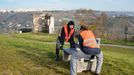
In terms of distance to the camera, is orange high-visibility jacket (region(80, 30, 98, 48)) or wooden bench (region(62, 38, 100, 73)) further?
wooden bench (region(62, 38, 100, 73))

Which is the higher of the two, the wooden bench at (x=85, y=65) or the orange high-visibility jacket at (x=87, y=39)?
the orange high-visibility jacket at (x=87, y=39)

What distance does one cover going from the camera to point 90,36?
902cm

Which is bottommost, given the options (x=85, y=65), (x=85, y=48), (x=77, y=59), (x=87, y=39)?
(x=85, y=65)

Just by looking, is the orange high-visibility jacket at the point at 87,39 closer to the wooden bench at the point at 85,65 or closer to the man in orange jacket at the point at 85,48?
the man in orange jacket at the point at 85,48

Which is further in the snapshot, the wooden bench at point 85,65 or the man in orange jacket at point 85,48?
the wooden bench at point 85,65

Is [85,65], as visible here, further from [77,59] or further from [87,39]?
[87,39]

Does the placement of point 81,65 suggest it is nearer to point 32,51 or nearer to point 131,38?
point 32,51

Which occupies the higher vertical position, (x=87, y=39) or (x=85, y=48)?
(x=87, y=39)

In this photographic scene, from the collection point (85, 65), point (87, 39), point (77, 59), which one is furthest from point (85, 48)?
point (85, 65)

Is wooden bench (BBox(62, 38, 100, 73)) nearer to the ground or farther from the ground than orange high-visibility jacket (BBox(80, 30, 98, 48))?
nearer to the ground

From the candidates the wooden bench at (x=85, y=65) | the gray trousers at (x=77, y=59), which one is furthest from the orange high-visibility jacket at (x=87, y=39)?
the wooden bench at (x=85, y=65)

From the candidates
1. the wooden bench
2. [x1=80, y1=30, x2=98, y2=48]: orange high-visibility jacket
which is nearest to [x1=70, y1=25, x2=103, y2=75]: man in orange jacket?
[x1=80, y1=30, x2=98, y2=48]: orange high-visibility jacket

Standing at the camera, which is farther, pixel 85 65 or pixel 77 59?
pixel 85 65

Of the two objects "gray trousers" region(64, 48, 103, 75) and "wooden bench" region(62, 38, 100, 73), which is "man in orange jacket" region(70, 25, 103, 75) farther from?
"wooden bench" region(62, 38, 100, 73)
